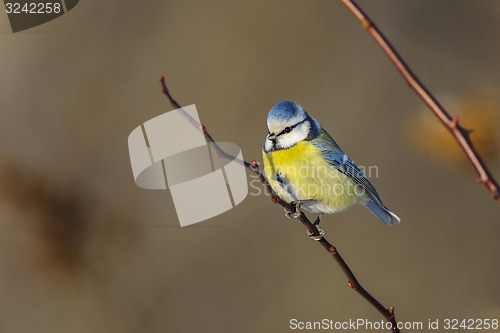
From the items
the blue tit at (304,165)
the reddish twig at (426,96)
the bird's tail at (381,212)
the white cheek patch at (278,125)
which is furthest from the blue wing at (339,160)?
the reddish twig at (426,96)

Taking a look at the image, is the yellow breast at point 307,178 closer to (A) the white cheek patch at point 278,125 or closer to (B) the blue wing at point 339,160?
(B) the blue wing at point 339,160

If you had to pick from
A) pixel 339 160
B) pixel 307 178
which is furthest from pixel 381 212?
pixel 307 178

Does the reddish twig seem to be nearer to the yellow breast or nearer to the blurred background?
the yellow breast

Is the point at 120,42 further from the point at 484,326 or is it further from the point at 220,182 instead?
the point at 484,326

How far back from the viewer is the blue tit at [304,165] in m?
2.14

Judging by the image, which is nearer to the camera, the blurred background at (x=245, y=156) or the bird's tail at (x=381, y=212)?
the bird's tail at (x=381, y=212)

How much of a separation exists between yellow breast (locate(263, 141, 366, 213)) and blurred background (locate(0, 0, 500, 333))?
4.67ft

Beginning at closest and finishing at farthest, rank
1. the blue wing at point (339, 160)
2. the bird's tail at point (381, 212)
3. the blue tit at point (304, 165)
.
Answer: the blue tit at point (304, 165), the blue wing at point (339, 160), the bird's tail at point (381, 212)

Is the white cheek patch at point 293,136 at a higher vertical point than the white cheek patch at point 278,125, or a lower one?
lower

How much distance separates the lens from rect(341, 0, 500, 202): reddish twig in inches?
32.3

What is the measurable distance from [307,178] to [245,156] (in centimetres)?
151

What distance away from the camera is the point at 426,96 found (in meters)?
0.85

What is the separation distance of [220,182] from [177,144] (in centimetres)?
38

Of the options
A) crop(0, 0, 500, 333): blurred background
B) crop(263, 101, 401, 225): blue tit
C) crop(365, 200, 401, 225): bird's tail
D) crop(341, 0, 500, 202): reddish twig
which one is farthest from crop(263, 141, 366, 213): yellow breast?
crop(0, 0, 500, 333): blurred background
